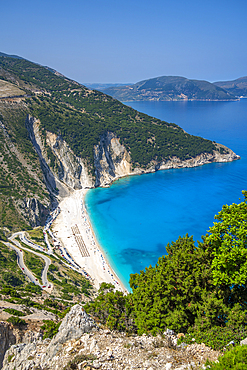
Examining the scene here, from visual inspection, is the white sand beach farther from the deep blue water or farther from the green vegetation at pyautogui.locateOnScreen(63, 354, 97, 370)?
the green vegetation at pyautogui.locateOnScreen(63, 354, 97, 370)

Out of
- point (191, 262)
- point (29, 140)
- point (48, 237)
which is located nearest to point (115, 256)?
point (48, 237)

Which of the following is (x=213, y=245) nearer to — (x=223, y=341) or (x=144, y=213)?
(x=223, y=341)

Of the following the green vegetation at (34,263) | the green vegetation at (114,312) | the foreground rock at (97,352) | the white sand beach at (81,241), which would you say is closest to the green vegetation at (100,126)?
the white sand beach at (81,241)

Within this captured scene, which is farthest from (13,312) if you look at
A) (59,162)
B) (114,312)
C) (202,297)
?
(59,162)

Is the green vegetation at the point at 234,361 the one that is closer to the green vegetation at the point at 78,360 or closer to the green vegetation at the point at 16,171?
the green vegetation at the point at 78,360

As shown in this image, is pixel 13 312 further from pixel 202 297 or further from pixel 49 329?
pixel 202 297

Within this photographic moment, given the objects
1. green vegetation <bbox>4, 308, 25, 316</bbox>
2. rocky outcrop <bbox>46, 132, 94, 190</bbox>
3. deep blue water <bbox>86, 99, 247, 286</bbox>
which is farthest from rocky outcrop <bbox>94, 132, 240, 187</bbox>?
green vegetation <bbox>4, 308, 25, 316</bbox>
